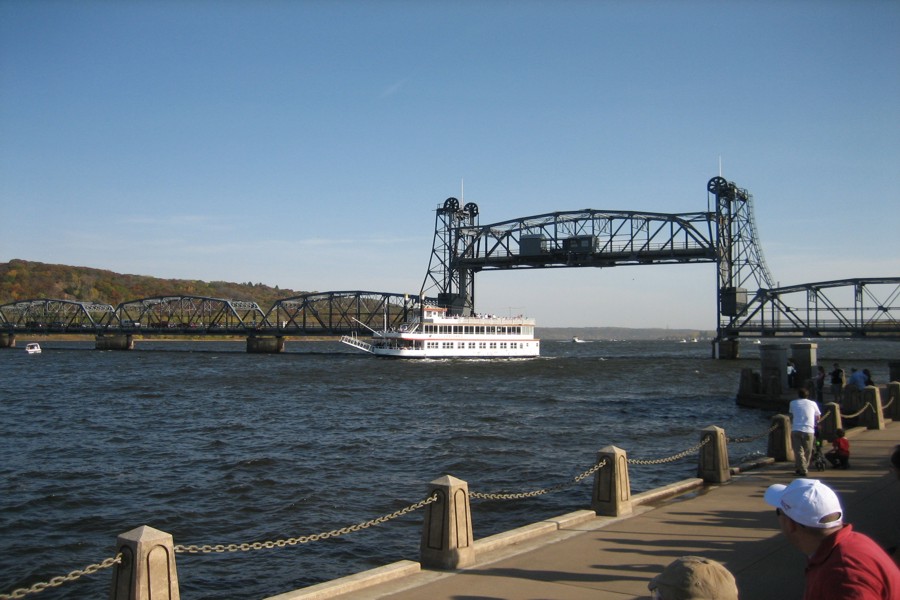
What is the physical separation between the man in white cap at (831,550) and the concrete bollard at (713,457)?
10.7 meters

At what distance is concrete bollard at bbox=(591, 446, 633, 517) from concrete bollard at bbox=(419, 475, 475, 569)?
131 inches

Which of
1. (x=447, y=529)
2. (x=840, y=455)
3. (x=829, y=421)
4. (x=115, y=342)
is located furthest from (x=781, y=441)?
(x=115, y=342)

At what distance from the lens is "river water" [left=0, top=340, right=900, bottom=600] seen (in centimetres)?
1495

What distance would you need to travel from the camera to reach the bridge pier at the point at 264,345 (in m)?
138

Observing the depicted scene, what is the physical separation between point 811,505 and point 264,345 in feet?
458

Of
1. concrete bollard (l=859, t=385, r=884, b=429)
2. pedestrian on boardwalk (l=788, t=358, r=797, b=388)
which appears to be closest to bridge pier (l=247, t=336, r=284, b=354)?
pedestrian on boardwalk (l=788, t=358, r=797, b=388)

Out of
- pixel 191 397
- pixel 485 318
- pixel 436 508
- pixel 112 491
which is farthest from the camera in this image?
pixel 485 318

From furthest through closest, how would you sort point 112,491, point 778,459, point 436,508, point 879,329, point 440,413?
point 879,329 < point 440,413 < point 112,491 < point 778,459 < point 436,508

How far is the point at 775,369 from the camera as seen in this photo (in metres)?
37.7

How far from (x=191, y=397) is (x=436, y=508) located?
41956 mm

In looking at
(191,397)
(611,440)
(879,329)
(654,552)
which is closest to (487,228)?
(879,329)

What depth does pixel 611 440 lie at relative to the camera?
91.1 feet

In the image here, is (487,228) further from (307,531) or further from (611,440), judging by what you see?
(307,531)

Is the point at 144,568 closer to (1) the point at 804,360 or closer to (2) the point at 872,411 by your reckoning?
(2) the point at 872,411
